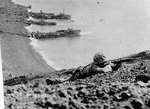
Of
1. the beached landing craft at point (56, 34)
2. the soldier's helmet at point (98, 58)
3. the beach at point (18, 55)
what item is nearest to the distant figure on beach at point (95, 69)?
the soldier's helmet at point (98, 58)

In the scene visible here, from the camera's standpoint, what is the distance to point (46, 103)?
483 cm

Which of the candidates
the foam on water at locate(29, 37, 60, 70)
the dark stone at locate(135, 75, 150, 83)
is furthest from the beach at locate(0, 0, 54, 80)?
the dark stone at locate(135, 75, 150, 83)

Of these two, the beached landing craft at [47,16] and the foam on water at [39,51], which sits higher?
the beached landing craft at [47,16]

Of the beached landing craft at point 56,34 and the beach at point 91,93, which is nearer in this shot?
the beach at point 91,93

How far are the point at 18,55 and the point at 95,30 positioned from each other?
1388 centimetres

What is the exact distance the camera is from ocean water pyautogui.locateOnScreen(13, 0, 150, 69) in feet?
87.3

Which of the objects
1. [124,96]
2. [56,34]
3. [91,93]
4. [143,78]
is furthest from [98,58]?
[56,34]

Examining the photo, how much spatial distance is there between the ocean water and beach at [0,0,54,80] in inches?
38.7

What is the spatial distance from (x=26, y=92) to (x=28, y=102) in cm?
Result: 48

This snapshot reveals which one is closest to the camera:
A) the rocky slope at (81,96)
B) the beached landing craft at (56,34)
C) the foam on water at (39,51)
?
the rocky slope at (81,96)

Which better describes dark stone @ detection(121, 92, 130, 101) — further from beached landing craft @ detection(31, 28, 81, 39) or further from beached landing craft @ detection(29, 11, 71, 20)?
beached landing craft @ detection(29, 11, 71, 20)

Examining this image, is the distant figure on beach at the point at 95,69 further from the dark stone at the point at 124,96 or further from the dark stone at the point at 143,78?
the dark stone at the point at 124,96

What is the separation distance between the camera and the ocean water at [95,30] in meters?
26.6

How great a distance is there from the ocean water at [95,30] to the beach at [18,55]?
0.98m
